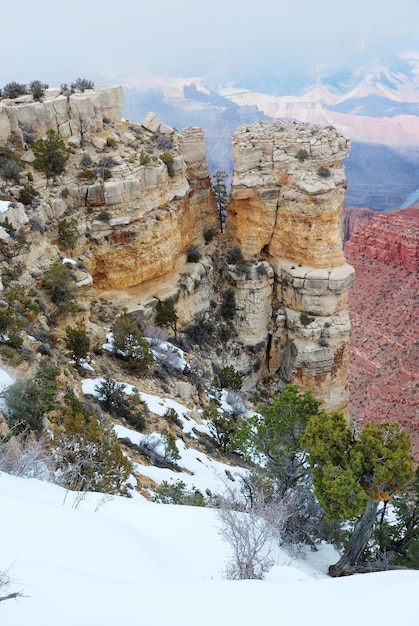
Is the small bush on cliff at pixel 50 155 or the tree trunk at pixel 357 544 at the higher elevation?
the small bush on cliff at pixel 50 155

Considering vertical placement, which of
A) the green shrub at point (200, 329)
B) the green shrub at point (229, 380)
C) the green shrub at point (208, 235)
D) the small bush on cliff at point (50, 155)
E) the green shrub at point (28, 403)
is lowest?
the green shrub at point (229, 380)

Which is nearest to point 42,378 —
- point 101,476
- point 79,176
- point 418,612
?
point 101,476

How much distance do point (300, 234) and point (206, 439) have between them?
534 inches

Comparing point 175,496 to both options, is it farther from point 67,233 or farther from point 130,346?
point 67,233

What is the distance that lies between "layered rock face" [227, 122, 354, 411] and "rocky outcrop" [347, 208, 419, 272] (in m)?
47.2

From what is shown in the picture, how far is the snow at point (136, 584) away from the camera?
18.0ft

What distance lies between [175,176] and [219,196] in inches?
229

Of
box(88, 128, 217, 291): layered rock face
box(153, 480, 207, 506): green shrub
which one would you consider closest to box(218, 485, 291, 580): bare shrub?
box(153, 480, 207, 506): green shrub

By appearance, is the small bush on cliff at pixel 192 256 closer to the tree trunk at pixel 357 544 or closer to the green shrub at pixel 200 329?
the green shrub at pixel 200 329

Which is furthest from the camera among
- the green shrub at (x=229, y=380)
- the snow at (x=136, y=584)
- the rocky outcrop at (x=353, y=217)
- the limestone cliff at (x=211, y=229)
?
the rocky outcrop at (x=353, y=217)

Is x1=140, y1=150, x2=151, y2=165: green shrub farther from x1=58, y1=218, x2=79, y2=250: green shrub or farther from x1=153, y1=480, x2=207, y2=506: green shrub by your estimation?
x1=153, y1=480, x2=207, y2=506: green shrub

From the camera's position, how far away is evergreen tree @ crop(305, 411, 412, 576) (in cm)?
1036

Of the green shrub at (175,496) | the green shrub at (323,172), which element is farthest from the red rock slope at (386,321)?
the green shrub at (175,496)

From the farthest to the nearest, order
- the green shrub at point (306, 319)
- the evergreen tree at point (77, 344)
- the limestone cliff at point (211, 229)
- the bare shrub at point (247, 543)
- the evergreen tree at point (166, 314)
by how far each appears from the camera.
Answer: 1. the green shrub at point (306, 319)
2. the evergreen tree at point (166, 314)
3. the limestone cliff at point (211, 229)
4. the evergreen tree at point (77, 344)
5. the bare shrub at point (247, 543)
